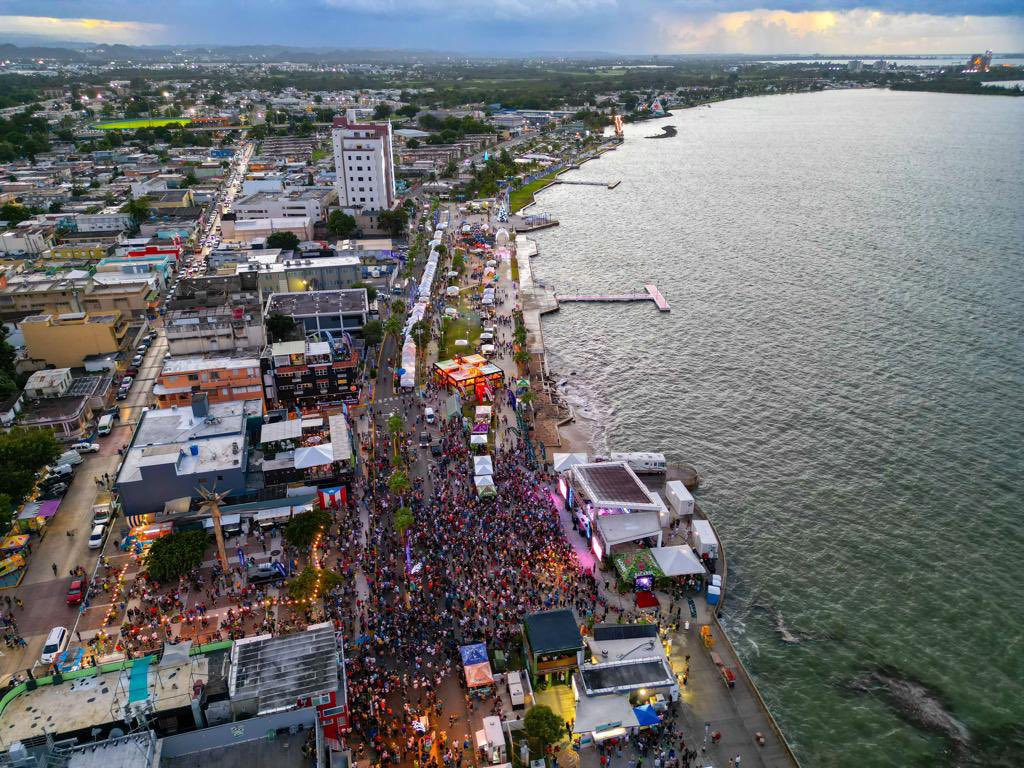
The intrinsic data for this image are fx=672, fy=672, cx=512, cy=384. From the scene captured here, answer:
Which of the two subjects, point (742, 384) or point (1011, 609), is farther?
point (742, 384)

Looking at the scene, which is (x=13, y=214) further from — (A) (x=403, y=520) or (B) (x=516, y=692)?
(B) (x=516, y=692)

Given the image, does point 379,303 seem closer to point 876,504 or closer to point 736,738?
point 876,504

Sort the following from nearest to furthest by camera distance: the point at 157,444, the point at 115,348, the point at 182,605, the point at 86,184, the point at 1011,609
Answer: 1. the point at 182,605
2. the point at 1011,609
3. the point at 157,444
4. the point at 115,348
5. the point at 86,184

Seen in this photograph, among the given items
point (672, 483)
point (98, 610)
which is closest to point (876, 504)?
point (672, 483)

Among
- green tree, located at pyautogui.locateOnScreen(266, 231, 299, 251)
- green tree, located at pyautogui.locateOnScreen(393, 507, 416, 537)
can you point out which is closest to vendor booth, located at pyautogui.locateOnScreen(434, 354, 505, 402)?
green tree, located at pyautogui.locateOnScreen(393, 507, 416, 537)

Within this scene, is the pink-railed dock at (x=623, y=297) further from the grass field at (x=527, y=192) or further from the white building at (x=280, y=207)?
the grass field at (x=527, y=192)

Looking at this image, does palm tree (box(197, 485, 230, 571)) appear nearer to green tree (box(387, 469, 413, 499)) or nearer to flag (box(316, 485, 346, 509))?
flag (box(316, 485, 346, 509))

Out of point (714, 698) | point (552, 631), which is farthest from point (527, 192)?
point (714, 698)

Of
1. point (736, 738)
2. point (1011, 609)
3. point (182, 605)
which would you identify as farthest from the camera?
point (1011, 609)
